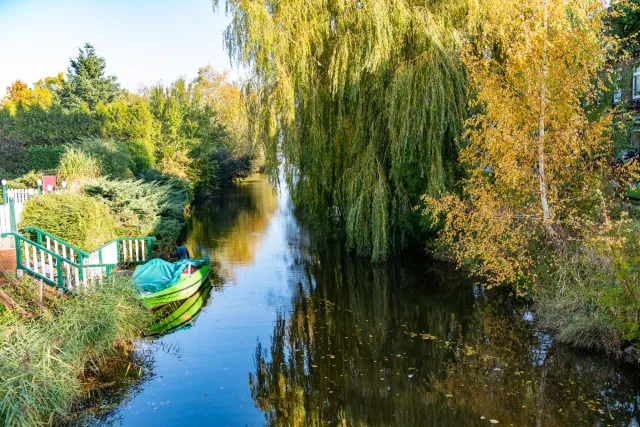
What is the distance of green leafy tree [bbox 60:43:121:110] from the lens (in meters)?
46.7

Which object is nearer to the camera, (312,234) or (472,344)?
(472,344)

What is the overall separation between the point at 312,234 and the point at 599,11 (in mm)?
15220

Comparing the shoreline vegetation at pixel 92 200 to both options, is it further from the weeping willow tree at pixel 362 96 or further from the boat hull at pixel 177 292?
the weeping willow tree at pixel 362 96

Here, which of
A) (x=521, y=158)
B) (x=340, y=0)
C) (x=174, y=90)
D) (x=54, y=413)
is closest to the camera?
(x=54, y=413)

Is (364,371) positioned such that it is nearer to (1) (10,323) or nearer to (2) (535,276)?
(2) (535,276)

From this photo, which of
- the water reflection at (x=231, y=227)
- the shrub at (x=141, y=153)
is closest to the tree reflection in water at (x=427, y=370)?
the water reflection at (x=231, y=227)

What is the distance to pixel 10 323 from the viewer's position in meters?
8.34

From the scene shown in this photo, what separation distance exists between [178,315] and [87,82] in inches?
1623

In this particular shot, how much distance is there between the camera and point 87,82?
47.0 meters

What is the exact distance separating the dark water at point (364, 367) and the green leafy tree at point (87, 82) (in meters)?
39.1

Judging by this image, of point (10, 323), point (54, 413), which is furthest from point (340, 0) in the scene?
point (54, 413)

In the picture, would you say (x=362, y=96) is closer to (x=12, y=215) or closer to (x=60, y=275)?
(x=60, y=275)

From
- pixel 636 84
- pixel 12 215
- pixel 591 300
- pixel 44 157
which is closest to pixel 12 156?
pixel 44 157

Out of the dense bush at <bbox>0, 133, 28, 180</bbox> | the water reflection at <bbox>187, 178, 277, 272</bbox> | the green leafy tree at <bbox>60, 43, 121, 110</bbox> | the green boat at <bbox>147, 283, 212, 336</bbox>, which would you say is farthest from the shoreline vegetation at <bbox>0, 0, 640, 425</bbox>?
the green leafy tree at <bbox>60, 43, 121, 110</bbox>
